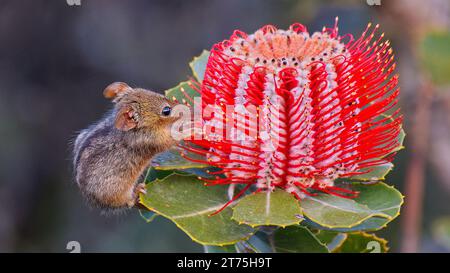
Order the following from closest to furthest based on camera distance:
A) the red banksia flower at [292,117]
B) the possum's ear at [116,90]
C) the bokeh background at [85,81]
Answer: the red banksia flower at [292,117]
the possum's ear at [116,90]
the bokeh background at [85,81]

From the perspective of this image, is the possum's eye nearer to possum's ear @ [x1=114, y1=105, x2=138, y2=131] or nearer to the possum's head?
the possum's head

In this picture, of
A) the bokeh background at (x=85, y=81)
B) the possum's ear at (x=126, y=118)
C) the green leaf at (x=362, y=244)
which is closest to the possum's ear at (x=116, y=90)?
the possum's ear at (x=126, y=118)

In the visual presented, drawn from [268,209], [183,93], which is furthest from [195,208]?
[183,93]

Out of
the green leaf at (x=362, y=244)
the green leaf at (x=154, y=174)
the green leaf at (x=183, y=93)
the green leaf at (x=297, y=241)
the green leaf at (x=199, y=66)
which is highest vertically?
the green leaf at (x=199, y=66)

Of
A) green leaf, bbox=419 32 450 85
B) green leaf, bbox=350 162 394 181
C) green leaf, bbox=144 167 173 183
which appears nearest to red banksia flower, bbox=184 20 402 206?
green leaf, bbox=350 162 394 181

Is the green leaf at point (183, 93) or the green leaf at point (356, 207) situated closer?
the green leaf at point (356, 207)

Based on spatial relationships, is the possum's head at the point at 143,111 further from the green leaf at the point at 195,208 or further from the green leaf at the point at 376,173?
the green leaf at the point at 376,173

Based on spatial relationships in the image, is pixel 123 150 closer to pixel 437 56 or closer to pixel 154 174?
pixel 154 174
